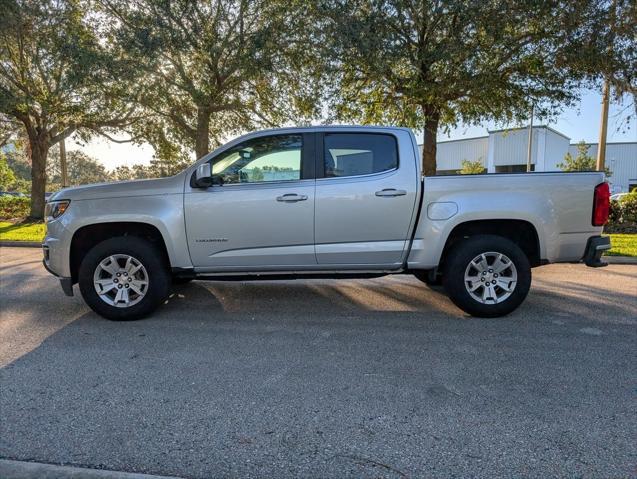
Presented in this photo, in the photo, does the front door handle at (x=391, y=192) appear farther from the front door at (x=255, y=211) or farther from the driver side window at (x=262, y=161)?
the driver side window at (x=262, y=161)

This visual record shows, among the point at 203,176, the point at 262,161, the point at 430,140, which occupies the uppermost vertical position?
the point at 430,140

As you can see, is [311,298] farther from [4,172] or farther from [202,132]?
[4,172]

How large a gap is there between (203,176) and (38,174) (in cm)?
1863

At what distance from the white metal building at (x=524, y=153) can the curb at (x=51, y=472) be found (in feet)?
141

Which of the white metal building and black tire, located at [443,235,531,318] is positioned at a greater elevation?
the white metal building

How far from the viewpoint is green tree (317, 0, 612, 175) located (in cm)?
1079

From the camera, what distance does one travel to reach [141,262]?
4734mm

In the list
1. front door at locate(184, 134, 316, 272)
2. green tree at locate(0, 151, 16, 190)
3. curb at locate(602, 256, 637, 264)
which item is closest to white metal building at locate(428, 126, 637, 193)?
curb at locate(602, 256, 637, 264)

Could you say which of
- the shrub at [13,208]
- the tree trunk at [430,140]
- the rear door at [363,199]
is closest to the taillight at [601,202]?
the rear door at [363,199]

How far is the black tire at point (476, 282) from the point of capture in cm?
469

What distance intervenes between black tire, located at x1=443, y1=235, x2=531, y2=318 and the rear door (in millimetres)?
573

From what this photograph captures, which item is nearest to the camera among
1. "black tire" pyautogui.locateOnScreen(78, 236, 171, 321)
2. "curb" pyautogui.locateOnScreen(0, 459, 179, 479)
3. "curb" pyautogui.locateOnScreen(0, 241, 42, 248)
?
"curb" pyautogui.locateOnScreen(0, 459, 179, 479)

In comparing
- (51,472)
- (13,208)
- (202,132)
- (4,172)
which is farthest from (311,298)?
(4,172)

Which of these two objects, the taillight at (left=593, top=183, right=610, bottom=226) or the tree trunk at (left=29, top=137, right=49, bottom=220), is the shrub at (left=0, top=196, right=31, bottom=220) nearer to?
the tree trunk at (left=29, top=137, right=49, bottom=220)
